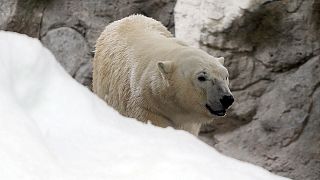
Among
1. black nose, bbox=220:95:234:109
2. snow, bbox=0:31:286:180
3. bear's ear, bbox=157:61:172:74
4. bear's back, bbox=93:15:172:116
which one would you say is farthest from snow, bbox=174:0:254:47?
snow, bbox=0:31:286:180

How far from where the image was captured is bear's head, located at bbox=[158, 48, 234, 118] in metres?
4.07

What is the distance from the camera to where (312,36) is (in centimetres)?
561

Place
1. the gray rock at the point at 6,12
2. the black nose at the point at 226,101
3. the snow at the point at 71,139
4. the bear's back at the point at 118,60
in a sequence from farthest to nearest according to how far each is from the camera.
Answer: the gray rock at the point at 6,12 → the bear's back at the point at 118,60 → the black nose at the point at 226,101 → the snow at the point at 71,139

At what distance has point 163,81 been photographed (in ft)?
13.7

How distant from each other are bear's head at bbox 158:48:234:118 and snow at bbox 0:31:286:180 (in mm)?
2660

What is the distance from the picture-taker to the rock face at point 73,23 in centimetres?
659

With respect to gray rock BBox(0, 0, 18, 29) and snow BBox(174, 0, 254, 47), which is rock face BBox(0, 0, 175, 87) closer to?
gray rock BBox(0, 0, 18, 29)

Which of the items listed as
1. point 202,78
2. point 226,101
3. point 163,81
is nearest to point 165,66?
point 163,81

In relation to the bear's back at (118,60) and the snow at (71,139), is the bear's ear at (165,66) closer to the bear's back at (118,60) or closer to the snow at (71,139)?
the bear's back at (118,60)

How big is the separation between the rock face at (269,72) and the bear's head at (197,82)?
1.35 meters

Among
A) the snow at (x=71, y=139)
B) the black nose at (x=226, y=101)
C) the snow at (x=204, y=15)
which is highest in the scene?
the snow at (x=71, y=139)

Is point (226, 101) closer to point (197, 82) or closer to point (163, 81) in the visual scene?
point (197, 82)

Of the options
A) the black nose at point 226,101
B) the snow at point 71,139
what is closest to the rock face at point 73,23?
the black nose at point 226,101

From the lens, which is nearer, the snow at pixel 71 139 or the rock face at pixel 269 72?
the snow at pixel 71 139
